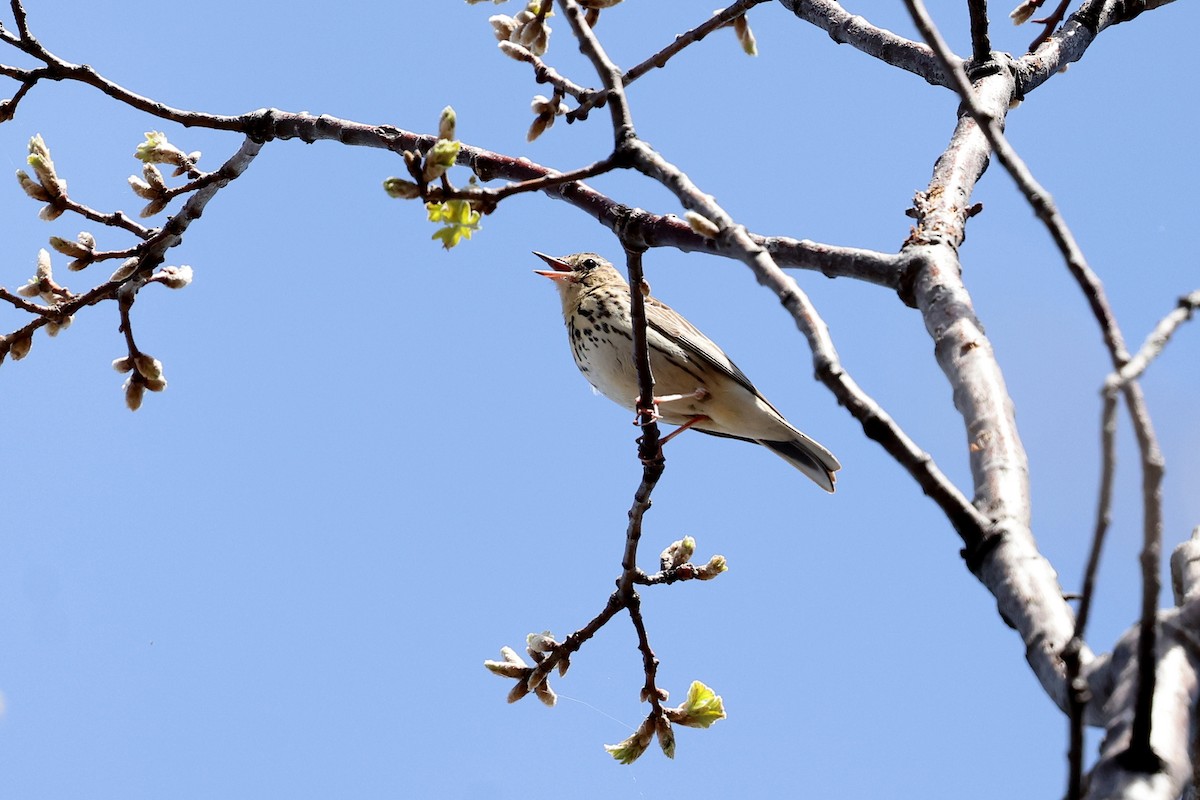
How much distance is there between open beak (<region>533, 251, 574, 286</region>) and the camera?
7369 mm

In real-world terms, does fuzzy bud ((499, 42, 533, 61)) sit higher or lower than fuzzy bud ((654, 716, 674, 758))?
higher

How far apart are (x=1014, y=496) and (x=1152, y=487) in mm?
855

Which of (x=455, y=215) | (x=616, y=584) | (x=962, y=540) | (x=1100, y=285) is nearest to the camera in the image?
(x=1100, y=285)

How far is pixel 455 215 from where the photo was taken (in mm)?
2852

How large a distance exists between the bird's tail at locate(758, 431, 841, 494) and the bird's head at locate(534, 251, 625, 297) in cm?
149

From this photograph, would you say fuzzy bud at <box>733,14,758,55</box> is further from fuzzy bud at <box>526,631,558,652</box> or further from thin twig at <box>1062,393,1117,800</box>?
thin twig at <box>1062,393,1117,800</box>

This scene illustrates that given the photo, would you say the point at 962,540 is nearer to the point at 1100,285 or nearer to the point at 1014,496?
the point at 1014,496

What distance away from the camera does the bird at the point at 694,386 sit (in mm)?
6352

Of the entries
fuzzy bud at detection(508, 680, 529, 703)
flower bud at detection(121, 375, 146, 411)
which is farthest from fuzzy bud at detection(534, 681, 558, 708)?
flower bud at detection(121, 375, 146, 411)

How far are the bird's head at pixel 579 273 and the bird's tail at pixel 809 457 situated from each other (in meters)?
1.49

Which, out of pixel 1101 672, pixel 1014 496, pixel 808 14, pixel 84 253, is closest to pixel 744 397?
pixel 808 14

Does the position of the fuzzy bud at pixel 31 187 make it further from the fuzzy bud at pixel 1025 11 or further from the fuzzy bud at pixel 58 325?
the fuzzy bud at pixel 1025 11

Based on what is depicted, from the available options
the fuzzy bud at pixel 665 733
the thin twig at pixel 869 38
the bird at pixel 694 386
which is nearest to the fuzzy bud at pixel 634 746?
the fuzzy bud at pixel 665 733

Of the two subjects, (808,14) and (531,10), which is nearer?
(531,10)
